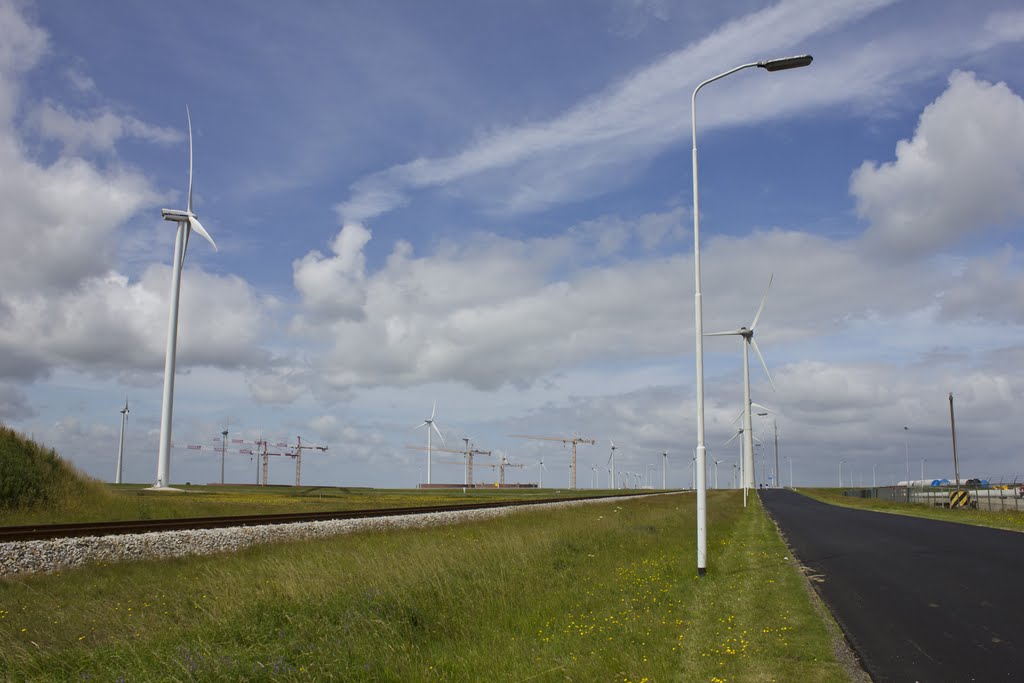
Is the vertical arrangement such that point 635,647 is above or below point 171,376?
below

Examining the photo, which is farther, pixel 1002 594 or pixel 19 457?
pixel 19 457

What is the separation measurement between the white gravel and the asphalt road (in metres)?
16.9

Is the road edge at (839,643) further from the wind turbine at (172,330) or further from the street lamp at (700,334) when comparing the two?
the wind turbine at (172,330)

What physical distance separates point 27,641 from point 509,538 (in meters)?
12.8

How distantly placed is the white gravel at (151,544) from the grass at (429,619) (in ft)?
3.25

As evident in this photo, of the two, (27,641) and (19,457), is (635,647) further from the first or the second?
(19,457)

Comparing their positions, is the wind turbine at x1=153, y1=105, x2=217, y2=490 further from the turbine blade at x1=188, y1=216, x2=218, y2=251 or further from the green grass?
the green grass

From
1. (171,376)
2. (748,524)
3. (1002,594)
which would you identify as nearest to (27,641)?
(1002,594)

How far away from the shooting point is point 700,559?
52.3 ft

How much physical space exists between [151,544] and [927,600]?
64.4 feet

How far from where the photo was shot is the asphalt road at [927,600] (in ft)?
29.3

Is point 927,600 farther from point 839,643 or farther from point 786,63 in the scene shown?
point 786,63

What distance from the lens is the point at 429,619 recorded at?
38.3 ft

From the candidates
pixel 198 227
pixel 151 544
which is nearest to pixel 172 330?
pixel 198 227
